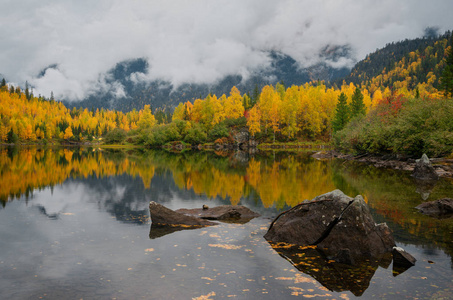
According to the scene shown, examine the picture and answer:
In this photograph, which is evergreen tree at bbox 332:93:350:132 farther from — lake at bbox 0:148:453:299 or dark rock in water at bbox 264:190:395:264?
dark rock in water at bbox 264:190:395:264

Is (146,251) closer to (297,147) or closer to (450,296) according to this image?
(450,296)

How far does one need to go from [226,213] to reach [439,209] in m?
15.0

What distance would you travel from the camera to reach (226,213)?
789 inches

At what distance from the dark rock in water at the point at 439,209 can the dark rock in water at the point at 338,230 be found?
8.64 metres

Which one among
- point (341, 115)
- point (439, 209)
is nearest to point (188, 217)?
point (439, 209)

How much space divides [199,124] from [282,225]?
Answer: 393ft

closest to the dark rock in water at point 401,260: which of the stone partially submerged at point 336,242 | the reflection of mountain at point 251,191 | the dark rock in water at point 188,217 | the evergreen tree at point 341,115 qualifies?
the stone partially submerged at point 336,242

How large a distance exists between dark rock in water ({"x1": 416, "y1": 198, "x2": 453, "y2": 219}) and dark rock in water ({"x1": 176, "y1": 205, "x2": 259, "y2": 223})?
1200cm

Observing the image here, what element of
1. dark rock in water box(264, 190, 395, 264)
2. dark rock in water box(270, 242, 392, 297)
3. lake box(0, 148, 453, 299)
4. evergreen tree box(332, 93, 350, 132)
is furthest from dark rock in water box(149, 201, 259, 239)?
evergreen tree box(332, 93, 350, 132)

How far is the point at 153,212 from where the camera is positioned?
18.6 meters

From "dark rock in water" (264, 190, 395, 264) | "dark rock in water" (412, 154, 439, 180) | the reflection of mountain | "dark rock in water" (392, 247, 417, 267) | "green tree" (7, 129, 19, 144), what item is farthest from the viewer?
"green tree" (7, 129, 19, 144)

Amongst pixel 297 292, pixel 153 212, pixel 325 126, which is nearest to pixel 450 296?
pixel 297 292

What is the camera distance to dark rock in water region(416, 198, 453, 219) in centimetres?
2077

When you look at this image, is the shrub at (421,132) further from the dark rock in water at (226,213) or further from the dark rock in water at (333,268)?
the dark rock in water at (333,268)
